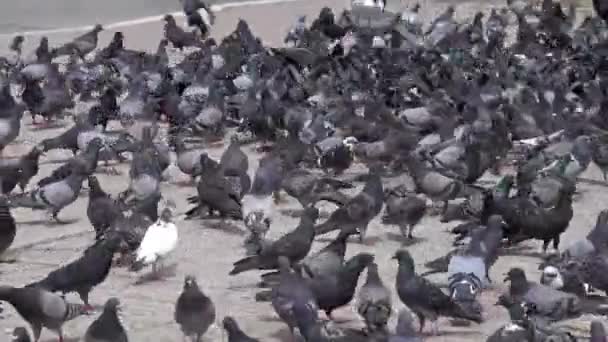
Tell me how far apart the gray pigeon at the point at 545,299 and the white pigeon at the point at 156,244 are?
2579 millimetres

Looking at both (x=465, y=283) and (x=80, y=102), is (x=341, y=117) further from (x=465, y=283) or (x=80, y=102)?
(x=465, y=283)

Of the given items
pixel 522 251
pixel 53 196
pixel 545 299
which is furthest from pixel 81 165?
pixel 545 299

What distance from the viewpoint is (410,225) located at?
10.6m

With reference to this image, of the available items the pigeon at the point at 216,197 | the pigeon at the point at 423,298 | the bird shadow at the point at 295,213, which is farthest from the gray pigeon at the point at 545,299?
the bird shadow at the point at 295,213

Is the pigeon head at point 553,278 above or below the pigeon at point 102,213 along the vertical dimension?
below

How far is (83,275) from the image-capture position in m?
8.41

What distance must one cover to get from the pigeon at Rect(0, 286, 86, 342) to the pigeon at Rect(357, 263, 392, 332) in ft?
6.02

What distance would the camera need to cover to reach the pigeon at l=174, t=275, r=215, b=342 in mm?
7914

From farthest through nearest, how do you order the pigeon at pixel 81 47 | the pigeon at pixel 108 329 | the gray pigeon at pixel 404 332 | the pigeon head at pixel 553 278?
the pigeon at pixel 81 47, the pigeon head at pixel 553 278, the pigeon at pixel 108 329, the gray pigeon at pixel 404 332

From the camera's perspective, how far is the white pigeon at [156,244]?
929 cm

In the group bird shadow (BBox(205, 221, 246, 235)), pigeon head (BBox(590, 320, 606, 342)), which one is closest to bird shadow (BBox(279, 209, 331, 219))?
bird shadow (BBox(205, 221, 246, 235))

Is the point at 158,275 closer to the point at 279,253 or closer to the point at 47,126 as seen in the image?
the point at 279,253

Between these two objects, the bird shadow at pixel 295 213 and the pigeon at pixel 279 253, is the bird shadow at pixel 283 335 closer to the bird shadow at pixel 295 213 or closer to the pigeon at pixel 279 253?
the pigeon at pixel 279 253

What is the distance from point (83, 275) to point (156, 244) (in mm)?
987
